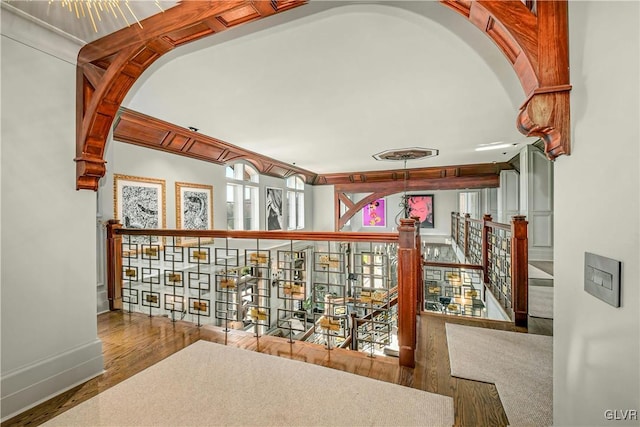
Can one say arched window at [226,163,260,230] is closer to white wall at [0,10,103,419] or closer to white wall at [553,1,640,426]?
white wall at [0,10,103,419]

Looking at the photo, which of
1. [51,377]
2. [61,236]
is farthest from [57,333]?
[61,236]

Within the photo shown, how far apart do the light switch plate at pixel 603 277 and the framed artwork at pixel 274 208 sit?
20.1ft

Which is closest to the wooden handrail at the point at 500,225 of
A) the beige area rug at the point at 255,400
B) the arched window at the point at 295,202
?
the beige area rug at the point at 255,400

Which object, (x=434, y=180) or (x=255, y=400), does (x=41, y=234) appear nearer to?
(x=255, y=400)

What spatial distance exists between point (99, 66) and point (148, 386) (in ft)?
6.88

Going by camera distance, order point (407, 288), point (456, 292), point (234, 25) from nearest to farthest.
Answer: point (234, 25), point (407, 288), point (456, 292)

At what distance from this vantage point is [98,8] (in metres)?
1.51

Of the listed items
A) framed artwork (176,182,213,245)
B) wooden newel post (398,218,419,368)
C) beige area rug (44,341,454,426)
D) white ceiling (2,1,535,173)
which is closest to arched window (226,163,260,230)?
framed artwork (176,182,213,245)

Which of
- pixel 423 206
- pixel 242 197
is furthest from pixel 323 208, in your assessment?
pixel 423 206

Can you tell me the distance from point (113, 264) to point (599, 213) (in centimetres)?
402

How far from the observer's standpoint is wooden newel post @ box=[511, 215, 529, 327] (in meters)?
2.73

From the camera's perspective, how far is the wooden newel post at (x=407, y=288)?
76.9 inches

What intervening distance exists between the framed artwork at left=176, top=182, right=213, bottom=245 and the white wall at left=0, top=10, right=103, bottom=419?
2208 millimetres

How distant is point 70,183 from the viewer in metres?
1.79
